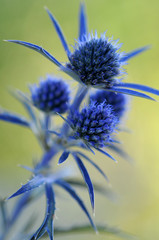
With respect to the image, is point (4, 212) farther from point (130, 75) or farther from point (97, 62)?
point (130, 75)

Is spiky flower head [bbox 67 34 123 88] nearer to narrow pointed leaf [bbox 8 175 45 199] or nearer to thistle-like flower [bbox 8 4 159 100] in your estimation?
thistle-like flower [bbox 8 4 159 100]

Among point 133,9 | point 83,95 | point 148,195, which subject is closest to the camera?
point 83,95

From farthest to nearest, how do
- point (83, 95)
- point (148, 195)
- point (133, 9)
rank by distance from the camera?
point (133, 9) → point (148, 195) → point (83, 95)

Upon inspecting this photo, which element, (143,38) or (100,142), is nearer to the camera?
(100,142)

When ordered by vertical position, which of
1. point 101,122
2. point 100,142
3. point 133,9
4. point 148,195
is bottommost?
point 148,195

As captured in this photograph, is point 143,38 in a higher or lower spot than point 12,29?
higher

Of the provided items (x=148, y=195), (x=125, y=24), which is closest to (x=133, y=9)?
(x=125, y=24)

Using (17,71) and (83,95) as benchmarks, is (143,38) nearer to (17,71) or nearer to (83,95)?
(17,71)
